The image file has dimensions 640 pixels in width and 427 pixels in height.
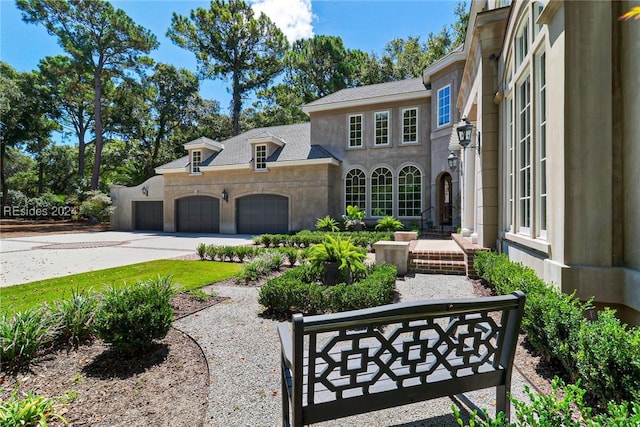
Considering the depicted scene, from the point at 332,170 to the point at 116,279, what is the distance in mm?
13400

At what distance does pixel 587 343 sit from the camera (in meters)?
2.49

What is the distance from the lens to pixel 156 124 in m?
33.9

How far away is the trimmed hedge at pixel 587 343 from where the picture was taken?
2.20m

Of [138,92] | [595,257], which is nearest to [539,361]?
[595,257]

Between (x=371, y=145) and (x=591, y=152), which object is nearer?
(x=591, y=152)

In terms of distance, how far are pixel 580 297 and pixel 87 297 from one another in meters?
6.60

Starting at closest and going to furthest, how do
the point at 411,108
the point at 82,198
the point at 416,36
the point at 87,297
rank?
the point at 87,297, the point at 411,108, the point at 82,198, the point at 416,36

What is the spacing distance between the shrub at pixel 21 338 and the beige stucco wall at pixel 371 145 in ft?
51.1

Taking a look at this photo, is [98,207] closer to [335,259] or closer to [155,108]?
[155,108]

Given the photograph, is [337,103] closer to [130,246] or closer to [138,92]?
[130,246]

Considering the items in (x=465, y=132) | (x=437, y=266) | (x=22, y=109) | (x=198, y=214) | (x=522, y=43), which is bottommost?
(x=437, y=266)

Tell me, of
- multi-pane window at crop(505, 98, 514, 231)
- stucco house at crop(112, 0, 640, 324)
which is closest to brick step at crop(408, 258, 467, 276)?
stucco house at crop(112, 0, 640, 324)

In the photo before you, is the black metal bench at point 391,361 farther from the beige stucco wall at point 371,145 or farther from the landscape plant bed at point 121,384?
the beige stucco wall at point 371,145

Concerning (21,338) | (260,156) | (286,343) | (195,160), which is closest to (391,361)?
(286,343)
